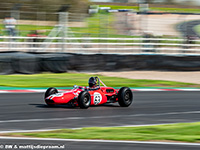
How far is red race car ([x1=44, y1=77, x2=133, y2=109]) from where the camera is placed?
879 centimetres

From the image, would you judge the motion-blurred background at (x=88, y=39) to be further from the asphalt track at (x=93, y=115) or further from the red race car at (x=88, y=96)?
the red race car at (x=88, y=96)

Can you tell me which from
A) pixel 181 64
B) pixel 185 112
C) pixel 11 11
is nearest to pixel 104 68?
pixel 181 64

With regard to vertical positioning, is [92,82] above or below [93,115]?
above

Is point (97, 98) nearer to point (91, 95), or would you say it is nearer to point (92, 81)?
point (91, 95)

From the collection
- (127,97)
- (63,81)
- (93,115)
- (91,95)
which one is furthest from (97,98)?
(63,81)

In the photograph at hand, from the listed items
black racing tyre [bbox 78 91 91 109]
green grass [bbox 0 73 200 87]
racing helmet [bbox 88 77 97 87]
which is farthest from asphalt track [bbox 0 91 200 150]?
green grass [bbox 0 73 200 87]

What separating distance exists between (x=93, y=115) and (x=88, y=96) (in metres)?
0.64

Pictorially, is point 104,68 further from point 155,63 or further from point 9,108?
point 9,108

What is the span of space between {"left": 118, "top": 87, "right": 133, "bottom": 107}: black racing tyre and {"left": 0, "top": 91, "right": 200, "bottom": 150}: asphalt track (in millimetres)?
147

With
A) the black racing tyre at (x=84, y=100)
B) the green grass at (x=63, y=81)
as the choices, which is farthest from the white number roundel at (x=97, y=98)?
the green grass at (x=63, y=81)

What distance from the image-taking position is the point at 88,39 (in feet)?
64.9

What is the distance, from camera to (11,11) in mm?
18359

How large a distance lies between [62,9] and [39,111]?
11.3 m

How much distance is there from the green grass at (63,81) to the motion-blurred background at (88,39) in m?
0.77
